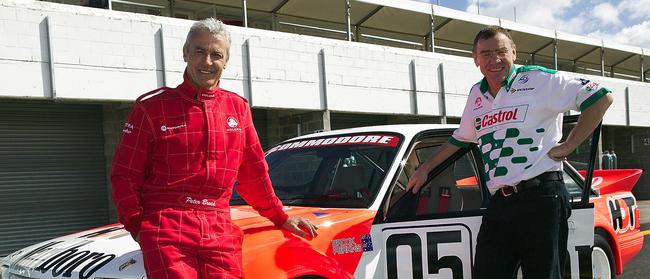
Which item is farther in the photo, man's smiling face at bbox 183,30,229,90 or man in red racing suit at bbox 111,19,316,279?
man's smiling face at bbox 183,30,229,90

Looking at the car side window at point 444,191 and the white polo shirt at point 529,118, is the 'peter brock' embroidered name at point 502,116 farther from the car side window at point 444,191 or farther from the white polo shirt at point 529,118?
the car side window at point 444,191

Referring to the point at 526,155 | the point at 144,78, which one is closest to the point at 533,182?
the point at 526,155

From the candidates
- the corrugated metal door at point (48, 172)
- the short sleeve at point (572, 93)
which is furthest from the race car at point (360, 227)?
the corrugated metal door at point (48, 172)

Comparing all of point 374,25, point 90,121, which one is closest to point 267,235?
point 90,121

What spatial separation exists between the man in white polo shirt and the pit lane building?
8.95 m

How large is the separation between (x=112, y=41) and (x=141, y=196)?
9.22 meters

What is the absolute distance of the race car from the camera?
2.67 m

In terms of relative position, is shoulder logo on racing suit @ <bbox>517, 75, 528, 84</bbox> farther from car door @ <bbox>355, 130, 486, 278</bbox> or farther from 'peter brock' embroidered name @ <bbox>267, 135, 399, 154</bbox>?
'peter brock' embroidered name @ <bbox>267, 135, 399, 154</bbox>

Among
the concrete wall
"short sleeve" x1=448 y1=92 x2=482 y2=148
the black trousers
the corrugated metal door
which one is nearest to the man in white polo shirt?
the black trousers

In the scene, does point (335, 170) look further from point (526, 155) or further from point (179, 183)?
point (179, 183)

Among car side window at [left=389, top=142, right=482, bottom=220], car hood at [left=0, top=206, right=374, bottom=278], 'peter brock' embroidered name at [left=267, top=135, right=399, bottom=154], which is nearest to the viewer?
car hood at [left=0, top=206, right=374, bottom=278]

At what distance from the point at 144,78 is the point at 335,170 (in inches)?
327

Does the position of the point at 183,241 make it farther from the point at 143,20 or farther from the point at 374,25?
the point at 374,25

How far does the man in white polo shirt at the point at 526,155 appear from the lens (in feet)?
8.86
